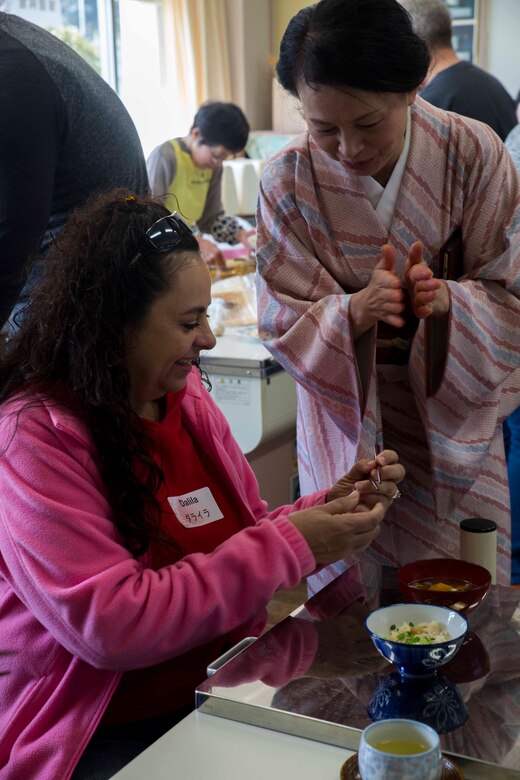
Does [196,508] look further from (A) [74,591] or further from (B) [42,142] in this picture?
(B) [42,142]

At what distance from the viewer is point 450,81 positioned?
283cm

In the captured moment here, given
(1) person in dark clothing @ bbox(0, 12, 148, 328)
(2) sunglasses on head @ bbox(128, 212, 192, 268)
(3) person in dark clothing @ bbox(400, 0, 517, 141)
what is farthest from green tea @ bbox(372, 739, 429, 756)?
(3) person in dark clothing @ bbox(400, 0, 517, 141)

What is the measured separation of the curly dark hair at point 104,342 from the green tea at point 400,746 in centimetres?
46

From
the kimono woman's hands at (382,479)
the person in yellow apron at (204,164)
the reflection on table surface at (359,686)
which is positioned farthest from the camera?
the person in yellow apron at (204,164)

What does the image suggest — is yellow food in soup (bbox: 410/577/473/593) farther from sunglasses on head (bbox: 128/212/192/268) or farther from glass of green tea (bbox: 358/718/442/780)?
sunglasses on head (bbox: 128/212/192/268)

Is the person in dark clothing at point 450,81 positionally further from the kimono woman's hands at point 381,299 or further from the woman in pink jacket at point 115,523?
the woman in pink jacket at point 115,523

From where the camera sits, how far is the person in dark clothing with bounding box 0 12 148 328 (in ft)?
5.00

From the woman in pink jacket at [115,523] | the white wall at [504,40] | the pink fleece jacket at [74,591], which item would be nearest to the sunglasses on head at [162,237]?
the woman in pink jacket at [115,523]

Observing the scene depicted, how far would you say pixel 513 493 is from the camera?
286 cm

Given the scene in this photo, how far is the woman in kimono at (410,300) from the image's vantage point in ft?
5.25

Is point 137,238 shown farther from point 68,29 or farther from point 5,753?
point 68,29

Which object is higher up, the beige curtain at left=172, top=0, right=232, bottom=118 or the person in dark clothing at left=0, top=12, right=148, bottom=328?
the person in dark clothing at left=0, top=12, right=148, bottom=328

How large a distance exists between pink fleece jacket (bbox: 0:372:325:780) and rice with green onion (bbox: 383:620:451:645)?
0.50ft

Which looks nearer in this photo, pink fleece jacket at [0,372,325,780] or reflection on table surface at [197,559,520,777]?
reflection on table surface at [197,559,520,777]
